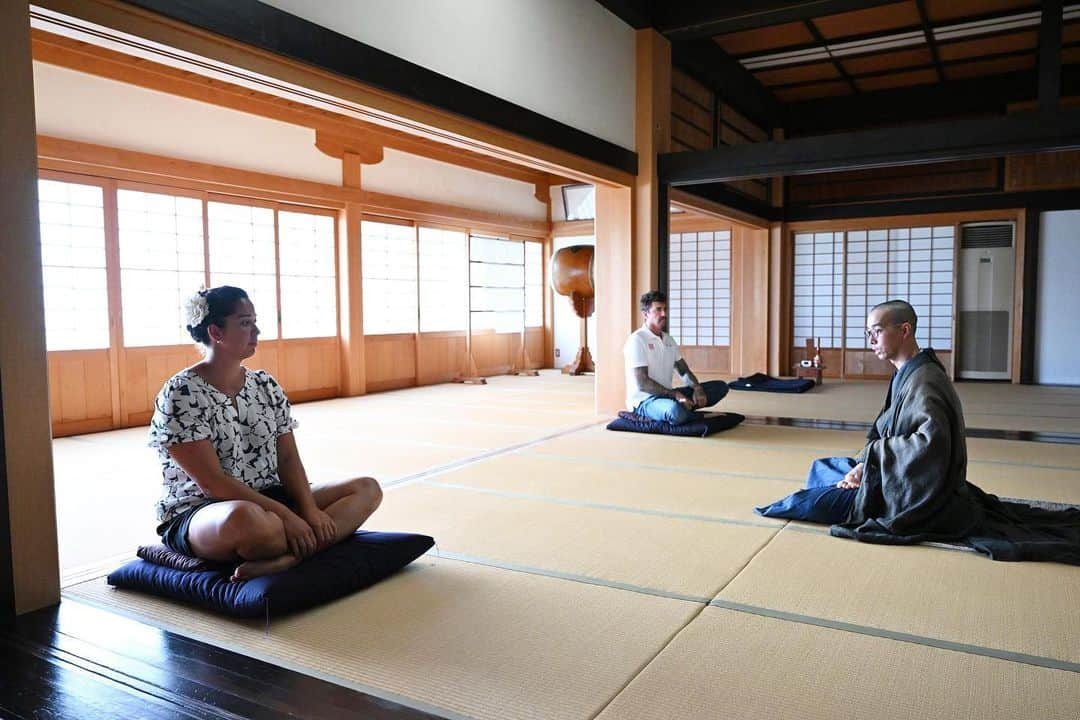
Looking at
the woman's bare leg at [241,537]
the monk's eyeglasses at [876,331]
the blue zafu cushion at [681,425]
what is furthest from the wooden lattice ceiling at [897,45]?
the woman's bare leg at [241,537]

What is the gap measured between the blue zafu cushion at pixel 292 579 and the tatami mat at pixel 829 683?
3.16 ft

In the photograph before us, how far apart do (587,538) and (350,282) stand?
5.58m

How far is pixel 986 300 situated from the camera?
885 cm

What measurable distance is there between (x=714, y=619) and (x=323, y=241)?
6.53 m

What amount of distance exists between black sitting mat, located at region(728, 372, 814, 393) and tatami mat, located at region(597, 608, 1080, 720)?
615 centimetres

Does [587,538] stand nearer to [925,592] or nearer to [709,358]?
[925,592]

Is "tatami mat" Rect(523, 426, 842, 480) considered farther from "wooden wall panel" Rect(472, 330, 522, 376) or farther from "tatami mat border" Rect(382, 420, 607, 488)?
"wooden wall panel" Rect(472, 330, 522, 376)

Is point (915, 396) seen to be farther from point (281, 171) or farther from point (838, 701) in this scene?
point (281, 171)

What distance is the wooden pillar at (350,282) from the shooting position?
25.8 feet

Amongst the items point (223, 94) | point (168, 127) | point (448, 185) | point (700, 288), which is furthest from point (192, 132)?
point (700, 288)

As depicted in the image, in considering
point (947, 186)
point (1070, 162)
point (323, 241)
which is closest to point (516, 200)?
point (323, 241)

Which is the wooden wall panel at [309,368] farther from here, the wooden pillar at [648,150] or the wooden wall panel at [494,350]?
the wooden pillar at [648,150]

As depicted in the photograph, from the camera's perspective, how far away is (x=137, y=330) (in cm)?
616

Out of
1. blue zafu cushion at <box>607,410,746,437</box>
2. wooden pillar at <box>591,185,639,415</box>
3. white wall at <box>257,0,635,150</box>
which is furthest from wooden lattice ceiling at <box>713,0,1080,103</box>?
blue zafu cushion at <box>607,410,746,437</box>
